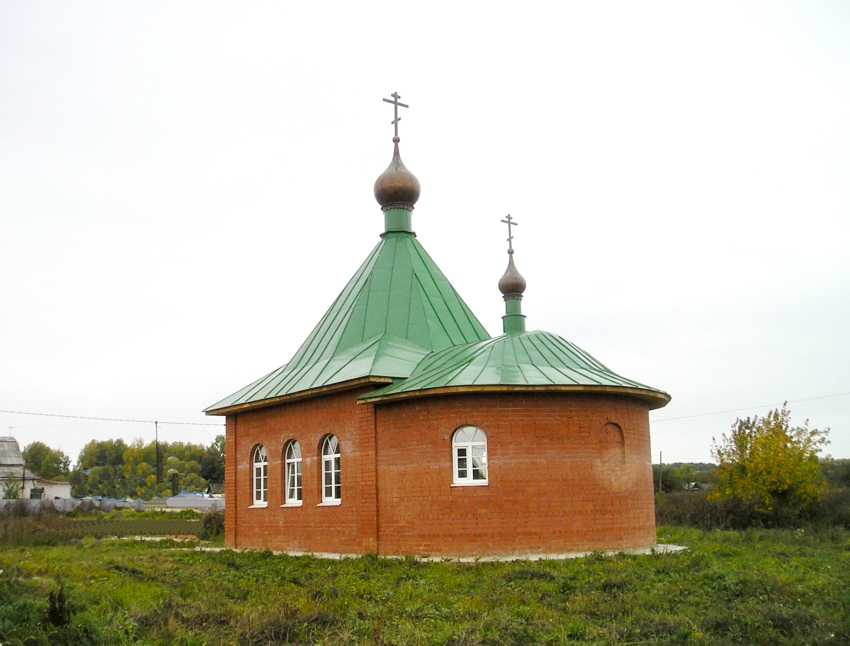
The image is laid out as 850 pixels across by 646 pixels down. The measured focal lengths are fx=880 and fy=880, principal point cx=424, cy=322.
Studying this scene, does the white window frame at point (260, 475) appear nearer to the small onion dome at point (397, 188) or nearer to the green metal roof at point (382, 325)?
the green metal roof at point (382, 325)

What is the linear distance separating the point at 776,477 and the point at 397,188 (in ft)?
41.4

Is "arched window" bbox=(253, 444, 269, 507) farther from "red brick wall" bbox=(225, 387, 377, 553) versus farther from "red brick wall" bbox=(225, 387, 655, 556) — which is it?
"red brick wall" bbox=(225, 387, 655, 556)

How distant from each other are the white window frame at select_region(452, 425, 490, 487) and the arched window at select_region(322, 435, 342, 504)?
317 cm

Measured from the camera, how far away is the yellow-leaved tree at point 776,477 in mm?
23391

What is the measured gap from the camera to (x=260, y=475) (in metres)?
20.3

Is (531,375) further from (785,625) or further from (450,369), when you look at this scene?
(785,625)

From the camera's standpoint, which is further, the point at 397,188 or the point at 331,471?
the point at 397,188

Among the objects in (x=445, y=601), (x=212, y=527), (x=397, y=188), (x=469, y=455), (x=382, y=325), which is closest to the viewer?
(x=445, y=601)

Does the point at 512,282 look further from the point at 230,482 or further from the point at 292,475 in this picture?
the point at 230,482

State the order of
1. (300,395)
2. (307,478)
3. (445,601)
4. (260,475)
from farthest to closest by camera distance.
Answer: (260,475), (307,478), (300,395), (445,601)

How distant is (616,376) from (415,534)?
15.6 feet

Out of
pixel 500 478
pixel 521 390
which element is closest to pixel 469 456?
pixel 500 478

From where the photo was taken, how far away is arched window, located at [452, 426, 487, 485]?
50.2ft

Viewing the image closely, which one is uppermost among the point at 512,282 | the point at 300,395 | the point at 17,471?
the point at 512,282
